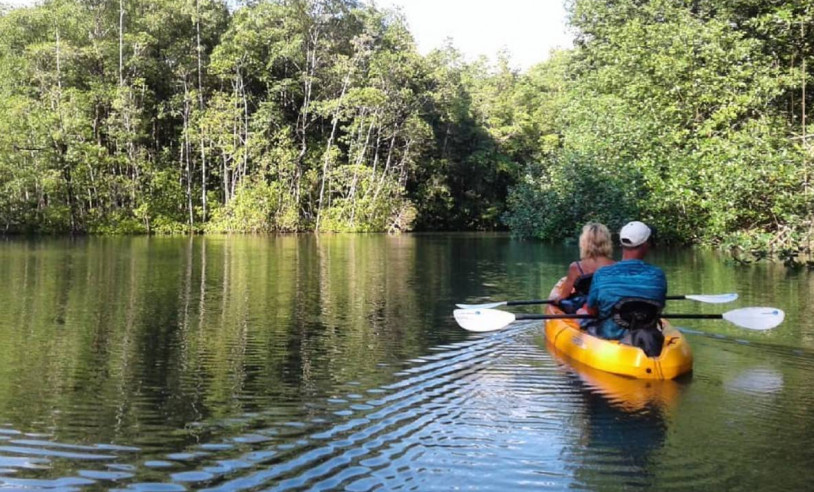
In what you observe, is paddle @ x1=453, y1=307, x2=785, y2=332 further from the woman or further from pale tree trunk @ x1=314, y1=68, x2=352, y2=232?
pale tree trunk @ x1=314, y1=68, x2=352, y2=232

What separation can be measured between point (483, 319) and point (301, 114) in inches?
1555

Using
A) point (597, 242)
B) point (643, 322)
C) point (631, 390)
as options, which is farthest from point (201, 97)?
point (631, 390)

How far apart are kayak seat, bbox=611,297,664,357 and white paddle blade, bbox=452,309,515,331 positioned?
132cm

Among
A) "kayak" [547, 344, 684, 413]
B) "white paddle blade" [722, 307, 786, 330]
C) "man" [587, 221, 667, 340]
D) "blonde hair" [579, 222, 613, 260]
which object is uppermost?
"blonde hair" [579, 222, 613, 260]

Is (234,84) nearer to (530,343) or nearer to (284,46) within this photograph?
(284,46)

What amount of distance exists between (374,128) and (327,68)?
15.2 feet

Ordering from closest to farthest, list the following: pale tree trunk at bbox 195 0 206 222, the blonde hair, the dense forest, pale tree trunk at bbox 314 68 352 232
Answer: the blonde hair
the dense forest
pale tree trunk at bbox 195 0 206 222
pale tree trunk at bbox 314 68 352 232

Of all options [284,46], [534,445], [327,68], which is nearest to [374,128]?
[327,68]

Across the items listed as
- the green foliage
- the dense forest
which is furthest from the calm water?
the dense forest

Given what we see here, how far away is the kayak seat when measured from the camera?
6.19 m

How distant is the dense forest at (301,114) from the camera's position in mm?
26766

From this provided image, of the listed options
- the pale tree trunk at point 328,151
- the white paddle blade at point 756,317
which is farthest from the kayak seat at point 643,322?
the pale tree trunk at point 328,151

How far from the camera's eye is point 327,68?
42.9 m

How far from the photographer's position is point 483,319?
294 inches
